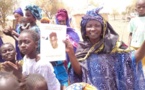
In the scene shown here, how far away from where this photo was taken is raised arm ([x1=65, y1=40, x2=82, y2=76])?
347 cm

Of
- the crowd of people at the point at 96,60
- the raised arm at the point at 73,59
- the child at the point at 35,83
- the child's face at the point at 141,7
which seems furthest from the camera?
the child's face at the point at 141,7

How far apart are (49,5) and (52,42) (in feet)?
113

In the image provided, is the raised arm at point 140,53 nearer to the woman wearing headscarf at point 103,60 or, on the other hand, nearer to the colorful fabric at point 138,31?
the woman wearing headscarf at point 103,60

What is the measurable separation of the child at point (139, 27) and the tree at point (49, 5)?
2944 cm

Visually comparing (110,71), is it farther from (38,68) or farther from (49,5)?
(49,5)

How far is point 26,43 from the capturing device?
147 inches

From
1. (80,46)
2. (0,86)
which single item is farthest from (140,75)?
(0,86)

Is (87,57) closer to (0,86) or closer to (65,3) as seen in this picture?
(0,86)

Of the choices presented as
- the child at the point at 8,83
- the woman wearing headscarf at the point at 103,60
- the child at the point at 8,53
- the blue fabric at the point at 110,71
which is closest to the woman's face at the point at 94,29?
Result: the woman wearing headscarf at the point at 103,60

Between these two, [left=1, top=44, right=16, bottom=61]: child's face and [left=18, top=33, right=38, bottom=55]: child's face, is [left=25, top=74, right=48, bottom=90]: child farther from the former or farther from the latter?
[left=1, top=44, right=16, bottom=61]: child's face

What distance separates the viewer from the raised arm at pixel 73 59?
11.4ft

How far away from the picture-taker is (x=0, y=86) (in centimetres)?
211


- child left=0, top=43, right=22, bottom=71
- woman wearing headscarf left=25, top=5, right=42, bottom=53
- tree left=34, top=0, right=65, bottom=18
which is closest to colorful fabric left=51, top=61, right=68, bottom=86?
woman wearing headscarf left=25, top=5, right=42, bottom=53

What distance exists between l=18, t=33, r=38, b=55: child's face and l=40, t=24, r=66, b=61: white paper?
10.5 inches
